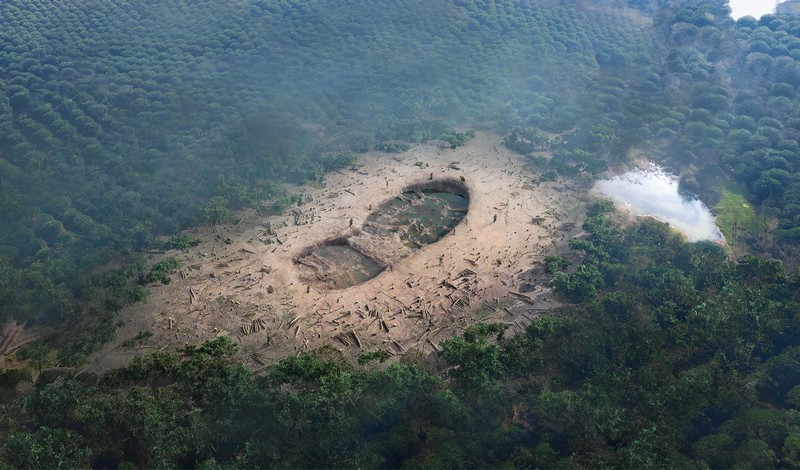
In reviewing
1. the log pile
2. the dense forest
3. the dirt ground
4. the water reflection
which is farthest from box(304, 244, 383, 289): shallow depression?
the water reflection

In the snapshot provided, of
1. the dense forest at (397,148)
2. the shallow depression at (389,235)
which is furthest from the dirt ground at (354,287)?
the dense forest at (397,148)

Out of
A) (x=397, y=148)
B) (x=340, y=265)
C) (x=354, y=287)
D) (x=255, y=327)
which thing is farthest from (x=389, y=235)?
(x=397, y=148)

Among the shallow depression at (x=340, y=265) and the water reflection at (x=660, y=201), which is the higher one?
the water reflection at (x=660, y=201)

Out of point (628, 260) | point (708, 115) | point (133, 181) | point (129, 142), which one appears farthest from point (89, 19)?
point (708, 115)

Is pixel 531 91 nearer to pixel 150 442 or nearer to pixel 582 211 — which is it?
pixel 582 211

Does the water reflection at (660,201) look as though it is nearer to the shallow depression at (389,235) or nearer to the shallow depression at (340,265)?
the shallow depression at (389,235)
